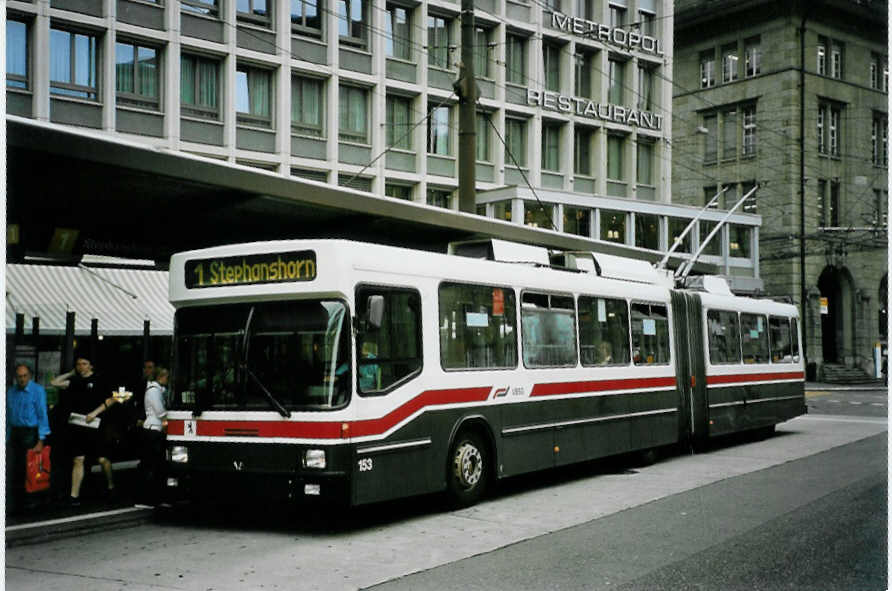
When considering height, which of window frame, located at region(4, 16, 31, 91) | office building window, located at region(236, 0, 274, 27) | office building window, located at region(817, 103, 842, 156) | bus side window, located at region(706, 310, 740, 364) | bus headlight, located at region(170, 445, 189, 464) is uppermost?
office building window, located at region(236, 0, 274, 27)

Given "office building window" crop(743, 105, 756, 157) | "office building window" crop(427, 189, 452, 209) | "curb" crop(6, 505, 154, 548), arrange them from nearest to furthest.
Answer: "curb" crop(6, 505, 154, 548) < "office building window" crop(427, 189, 452, 209) < "office building window" crop(743, 105, 756, 157)

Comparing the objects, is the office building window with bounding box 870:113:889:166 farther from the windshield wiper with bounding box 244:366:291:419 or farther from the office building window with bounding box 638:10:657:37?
the windshield wiper with bounding box 244:366:291:419

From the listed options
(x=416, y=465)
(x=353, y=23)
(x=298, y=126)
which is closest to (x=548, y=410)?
(x=416, y=465)

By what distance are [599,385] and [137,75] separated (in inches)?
702

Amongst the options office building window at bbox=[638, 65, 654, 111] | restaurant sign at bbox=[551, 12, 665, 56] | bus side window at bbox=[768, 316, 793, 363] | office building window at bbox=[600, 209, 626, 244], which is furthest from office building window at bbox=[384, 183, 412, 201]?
bus side window at bbox=[768, 316, 793, 363]

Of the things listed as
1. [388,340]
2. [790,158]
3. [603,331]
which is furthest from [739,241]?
[388,340]

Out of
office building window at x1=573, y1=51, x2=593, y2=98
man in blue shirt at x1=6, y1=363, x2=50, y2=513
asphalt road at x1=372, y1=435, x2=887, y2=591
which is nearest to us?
asphalt road at x1=372, y1=435, x2=887, y2=591

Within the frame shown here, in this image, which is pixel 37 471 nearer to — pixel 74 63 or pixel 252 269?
pixel 252 269

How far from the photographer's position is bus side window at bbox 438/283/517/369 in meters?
11.6

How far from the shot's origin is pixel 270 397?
33.3 feet

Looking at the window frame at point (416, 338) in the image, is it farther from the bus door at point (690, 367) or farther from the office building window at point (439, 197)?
the office building window at point (439, 197)

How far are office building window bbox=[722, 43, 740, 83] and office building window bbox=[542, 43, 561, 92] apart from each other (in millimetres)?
13506

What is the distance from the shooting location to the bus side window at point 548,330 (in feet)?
43.1

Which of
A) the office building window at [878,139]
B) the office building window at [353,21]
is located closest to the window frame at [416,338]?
the office building window at [353,21]
